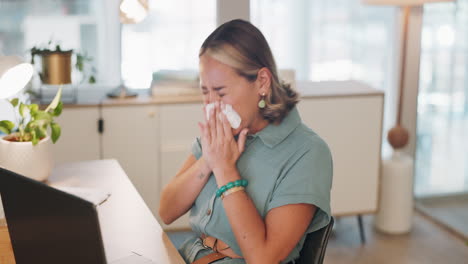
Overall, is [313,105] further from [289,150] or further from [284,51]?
[289,150]

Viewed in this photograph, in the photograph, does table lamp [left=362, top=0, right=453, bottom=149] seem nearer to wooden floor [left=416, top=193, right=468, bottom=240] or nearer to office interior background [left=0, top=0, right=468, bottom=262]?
office interior background [left=0, top=0, right=468, bottom=262]

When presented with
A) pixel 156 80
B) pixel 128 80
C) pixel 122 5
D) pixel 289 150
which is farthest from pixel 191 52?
pixel 289 150

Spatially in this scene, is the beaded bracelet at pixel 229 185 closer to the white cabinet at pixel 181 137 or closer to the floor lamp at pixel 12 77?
the floor lamp at pixel 12 77

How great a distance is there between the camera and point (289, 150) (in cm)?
190

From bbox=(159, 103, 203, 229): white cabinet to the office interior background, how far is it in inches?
22.6

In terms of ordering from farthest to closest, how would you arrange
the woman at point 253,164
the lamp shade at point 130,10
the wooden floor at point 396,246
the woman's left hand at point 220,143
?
the wooden floor at point 396,246, the lamp shade at point 130,10, the woman's left hand at point 220,143, the woman at point 253,164

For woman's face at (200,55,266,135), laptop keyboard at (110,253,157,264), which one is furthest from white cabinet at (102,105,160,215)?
laptop keyboard at (110,253,157,264)

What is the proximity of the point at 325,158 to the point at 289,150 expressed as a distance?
4.1 inches

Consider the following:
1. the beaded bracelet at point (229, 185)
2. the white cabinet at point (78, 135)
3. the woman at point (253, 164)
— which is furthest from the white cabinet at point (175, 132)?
the beaded bracelet at point (229, 185)

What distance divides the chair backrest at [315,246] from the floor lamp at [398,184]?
1.94m

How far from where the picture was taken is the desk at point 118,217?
5.87ft

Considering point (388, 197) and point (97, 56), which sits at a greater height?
point (97, 56)

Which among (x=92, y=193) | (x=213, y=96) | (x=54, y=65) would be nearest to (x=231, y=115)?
(x=213, y=96)

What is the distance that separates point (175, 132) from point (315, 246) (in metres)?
1.62
